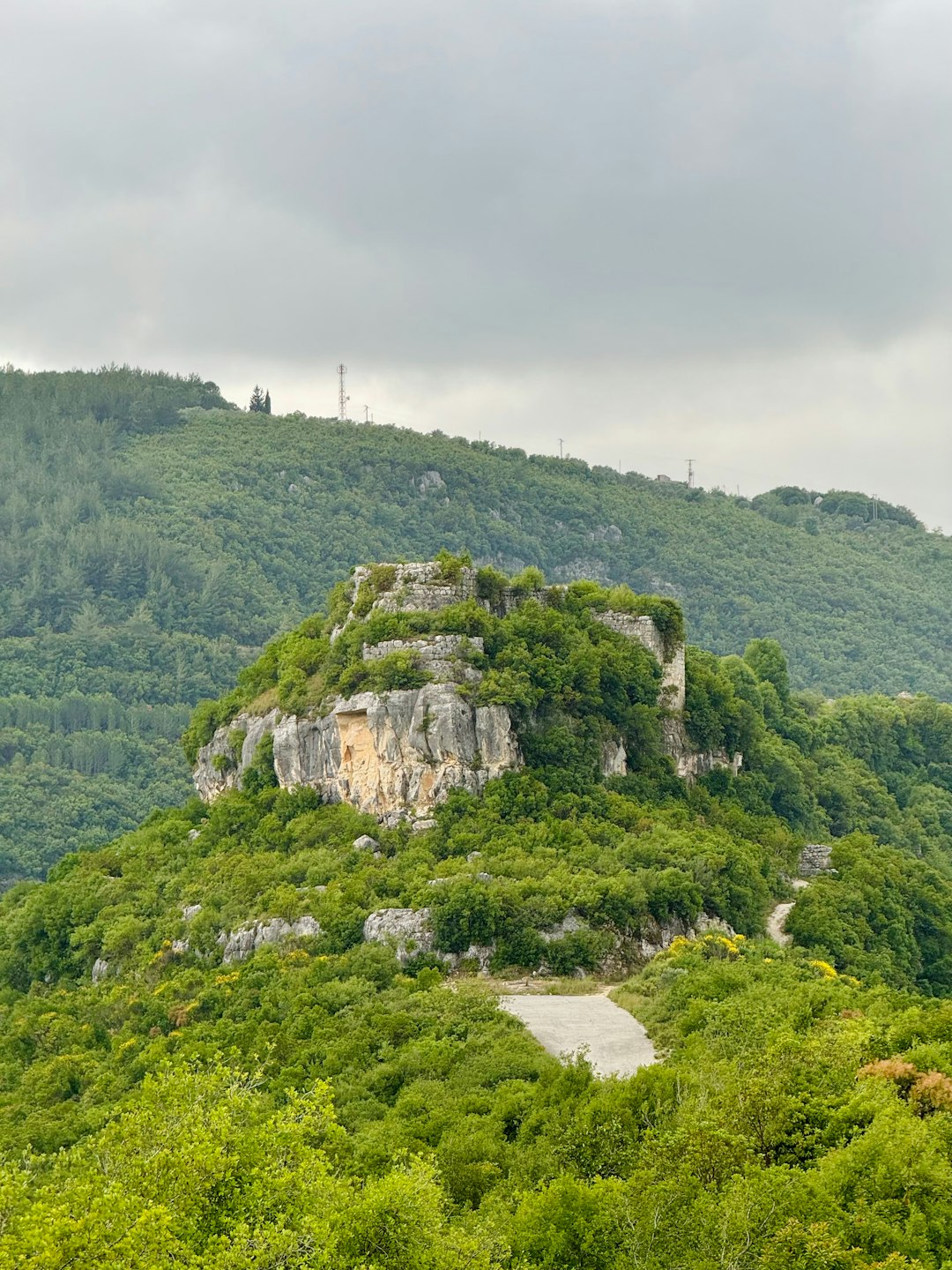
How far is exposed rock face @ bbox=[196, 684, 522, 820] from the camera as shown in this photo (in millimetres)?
58688

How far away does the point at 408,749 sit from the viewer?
2314 inches

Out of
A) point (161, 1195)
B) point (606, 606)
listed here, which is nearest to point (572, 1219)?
point (161, 1195)

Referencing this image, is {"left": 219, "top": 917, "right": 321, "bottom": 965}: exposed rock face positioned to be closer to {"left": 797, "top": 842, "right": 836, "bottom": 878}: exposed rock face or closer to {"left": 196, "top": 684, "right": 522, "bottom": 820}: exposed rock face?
{"left": 196, "top": 684, "right": 522, "bottom": 820}: exposed rock face

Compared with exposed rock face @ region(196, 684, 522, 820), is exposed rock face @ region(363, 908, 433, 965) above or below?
below

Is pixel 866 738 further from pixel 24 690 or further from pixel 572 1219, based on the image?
pixel 24 690

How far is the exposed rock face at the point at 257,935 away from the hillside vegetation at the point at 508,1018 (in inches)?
13.9

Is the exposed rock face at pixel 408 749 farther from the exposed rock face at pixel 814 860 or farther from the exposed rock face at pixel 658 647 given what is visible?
the exposed rock face at pixel 814 860

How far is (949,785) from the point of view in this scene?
321 ft

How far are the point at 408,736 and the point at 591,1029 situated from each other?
52.1 ft

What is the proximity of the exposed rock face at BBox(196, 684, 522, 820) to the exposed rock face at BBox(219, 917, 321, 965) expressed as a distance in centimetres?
634

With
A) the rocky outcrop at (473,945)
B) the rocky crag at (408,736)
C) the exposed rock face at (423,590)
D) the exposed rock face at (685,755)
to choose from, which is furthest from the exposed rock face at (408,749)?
the exposed rock face at (685,755)

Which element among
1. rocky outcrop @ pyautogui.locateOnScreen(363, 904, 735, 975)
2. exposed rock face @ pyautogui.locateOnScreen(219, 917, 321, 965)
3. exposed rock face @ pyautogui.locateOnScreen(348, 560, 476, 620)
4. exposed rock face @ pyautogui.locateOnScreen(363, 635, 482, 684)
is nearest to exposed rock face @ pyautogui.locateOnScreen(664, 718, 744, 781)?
exposed rock face @ pyautogui.locateOnScreen(348, 560, 476, 620)

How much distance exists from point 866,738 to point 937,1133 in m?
67.5

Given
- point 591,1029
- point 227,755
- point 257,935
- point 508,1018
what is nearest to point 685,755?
point 227,755
